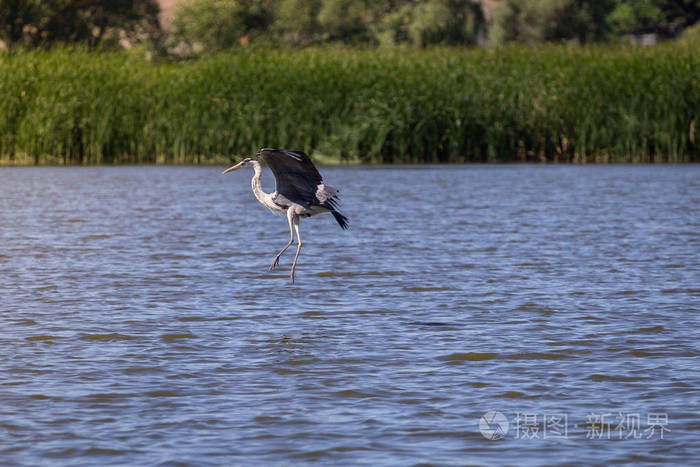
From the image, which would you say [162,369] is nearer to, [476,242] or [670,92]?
[476,242]

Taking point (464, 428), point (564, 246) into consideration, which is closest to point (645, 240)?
point (564, 246)

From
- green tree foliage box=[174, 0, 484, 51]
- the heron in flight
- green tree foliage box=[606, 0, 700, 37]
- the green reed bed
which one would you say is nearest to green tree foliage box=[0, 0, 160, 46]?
green tree foliage box=[174, 0, 484, 51]

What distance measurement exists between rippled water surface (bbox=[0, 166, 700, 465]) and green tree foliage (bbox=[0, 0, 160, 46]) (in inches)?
1268

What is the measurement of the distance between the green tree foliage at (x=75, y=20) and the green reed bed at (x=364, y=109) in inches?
689

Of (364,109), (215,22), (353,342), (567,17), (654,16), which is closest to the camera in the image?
(353,342)

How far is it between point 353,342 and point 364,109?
19.5 m

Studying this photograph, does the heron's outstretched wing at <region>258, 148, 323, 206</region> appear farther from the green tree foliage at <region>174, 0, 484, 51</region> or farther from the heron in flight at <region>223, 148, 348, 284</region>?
the green tree foliage at <region>174, 0, 484, 51</region>

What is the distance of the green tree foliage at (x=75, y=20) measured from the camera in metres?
48.7

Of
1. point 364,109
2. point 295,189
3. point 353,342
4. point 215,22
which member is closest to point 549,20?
point 215,22

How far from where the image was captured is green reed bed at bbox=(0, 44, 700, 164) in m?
26.2

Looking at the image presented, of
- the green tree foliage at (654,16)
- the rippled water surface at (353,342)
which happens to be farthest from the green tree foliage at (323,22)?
the rippled water surface at (353,342)

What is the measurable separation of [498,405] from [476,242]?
24.6 ft

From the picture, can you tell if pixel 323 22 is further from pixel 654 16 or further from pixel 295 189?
pixel 295 189

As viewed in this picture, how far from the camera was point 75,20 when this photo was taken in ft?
173
